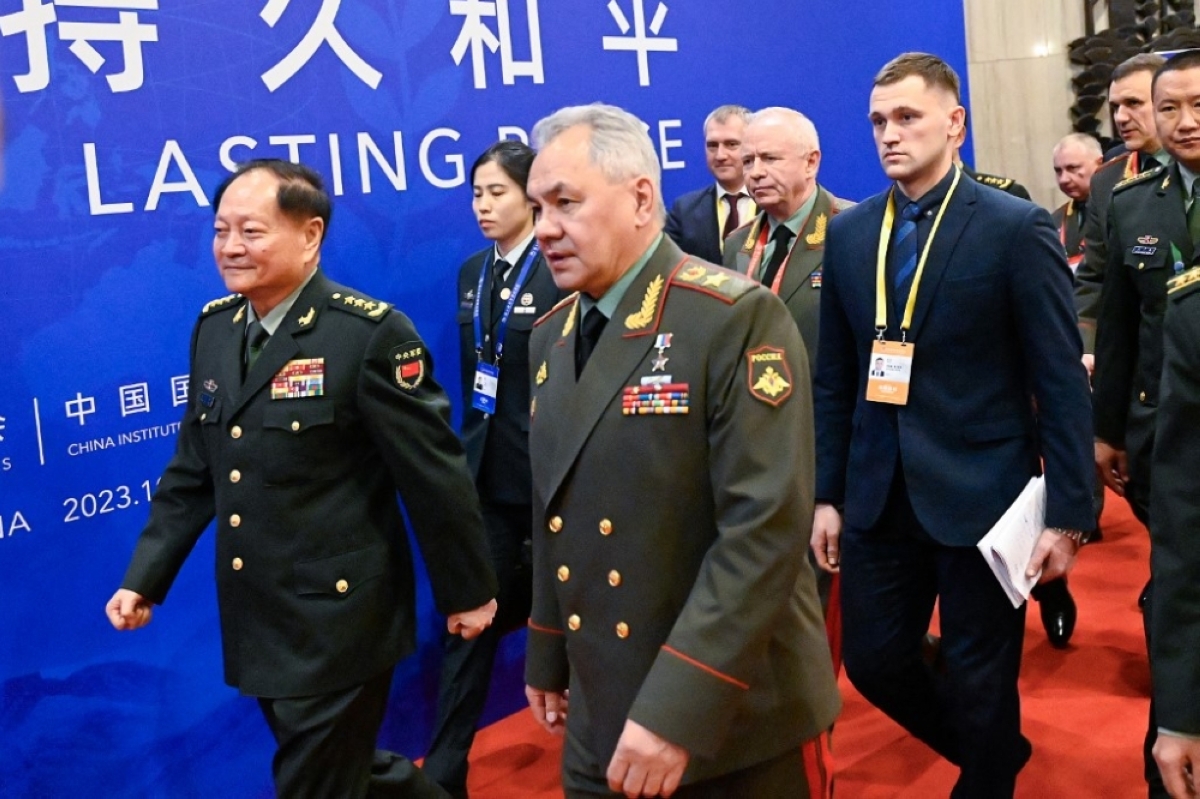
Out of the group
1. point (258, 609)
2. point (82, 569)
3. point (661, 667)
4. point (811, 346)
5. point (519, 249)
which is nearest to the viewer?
point (661, 667)

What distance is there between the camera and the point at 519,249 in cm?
415

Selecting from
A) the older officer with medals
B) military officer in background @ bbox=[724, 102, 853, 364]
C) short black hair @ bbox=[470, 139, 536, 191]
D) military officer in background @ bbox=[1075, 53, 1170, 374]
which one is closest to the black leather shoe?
military officer in background @ bbox=[1075, 53, 1170, 374]

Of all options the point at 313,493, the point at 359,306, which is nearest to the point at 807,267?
the point at 359,306

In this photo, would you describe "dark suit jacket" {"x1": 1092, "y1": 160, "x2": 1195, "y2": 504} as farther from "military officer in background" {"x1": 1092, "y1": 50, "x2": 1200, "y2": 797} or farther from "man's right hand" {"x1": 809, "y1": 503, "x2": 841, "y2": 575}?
"man's right hand" {"x1": 809, "y1": 503, "x2": 841, "y2": 575}

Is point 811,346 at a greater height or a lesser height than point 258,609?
greater

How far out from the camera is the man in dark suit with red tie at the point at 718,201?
202 inches

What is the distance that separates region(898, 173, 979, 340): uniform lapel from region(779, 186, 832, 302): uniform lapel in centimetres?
89

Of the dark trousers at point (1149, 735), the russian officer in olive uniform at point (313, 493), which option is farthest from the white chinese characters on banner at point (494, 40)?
the dark trousers at point (1149, 735)

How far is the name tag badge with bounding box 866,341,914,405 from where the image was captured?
299cm

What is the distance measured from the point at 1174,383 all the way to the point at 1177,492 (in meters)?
0.16

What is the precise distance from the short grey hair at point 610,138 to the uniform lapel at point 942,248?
105 cm

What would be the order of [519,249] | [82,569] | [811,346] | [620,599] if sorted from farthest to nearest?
[519,249] → [811,346] → [82,569] → [620,599]

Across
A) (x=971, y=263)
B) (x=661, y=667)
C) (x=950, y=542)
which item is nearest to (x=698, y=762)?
(x=661, y=667)

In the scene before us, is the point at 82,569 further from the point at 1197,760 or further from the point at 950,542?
the point at 1197,760
